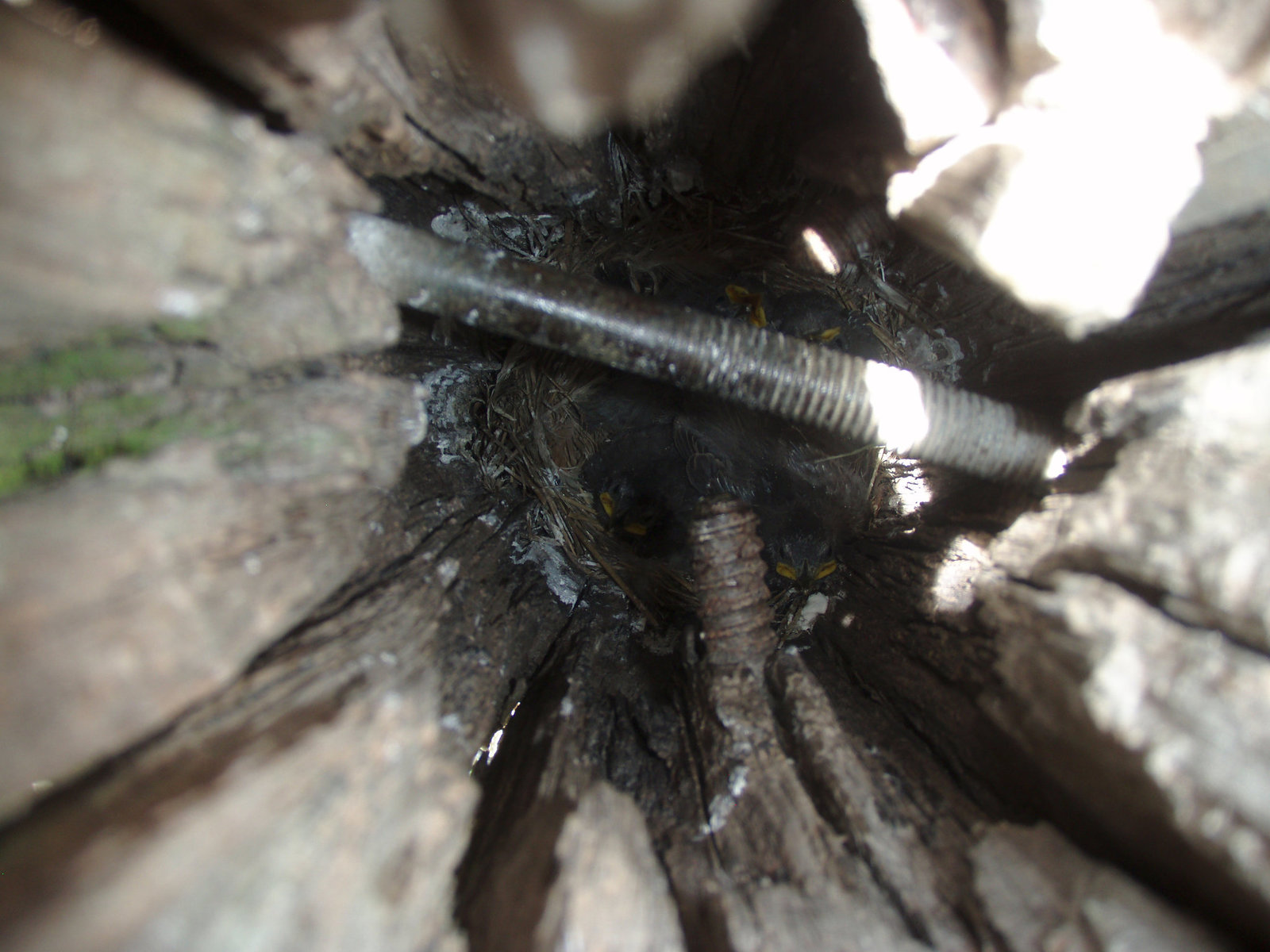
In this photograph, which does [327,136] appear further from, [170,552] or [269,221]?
[170,552]

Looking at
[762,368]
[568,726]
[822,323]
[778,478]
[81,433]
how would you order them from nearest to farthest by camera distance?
[81,433]
[568,726]
[762,368]
[822,323]
[778,478]

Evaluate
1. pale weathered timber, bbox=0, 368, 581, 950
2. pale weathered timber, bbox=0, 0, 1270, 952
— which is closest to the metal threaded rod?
pale weathered timber, bbox=0, 0, 1270, 952

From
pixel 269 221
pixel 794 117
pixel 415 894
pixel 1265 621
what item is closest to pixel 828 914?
pixel 415 894

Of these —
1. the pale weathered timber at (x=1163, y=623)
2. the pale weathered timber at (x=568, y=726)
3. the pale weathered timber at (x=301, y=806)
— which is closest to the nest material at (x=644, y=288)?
the pale weathered timber at (x=568, y=726)

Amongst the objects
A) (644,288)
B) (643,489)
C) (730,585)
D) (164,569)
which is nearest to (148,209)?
(164,569)

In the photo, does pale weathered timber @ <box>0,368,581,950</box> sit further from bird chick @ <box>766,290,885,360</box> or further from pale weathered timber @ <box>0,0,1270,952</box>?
bird chick @ <box>766,290,885,360</box>

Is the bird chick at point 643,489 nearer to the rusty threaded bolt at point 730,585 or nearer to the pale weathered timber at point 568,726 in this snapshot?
the rusty threaded bolt at point 730,585

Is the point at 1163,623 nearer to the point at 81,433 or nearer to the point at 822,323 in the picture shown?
the point at 822,323

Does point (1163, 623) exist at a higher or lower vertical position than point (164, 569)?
lower
